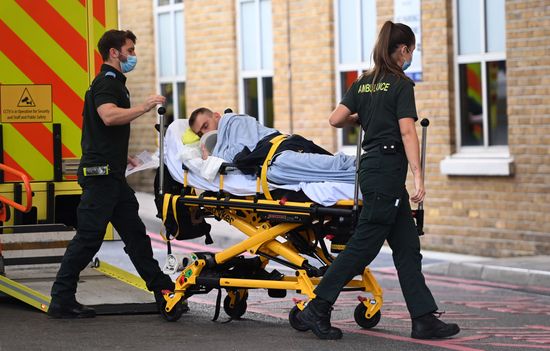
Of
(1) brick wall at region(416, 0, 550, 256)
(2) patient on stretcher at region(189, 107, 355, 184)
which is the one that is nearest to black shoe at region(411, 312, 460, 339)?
(2) patient on stretcher at region(189, 107, 355, 184)

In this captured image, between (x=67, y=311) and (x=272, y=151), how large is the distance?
5.74ft

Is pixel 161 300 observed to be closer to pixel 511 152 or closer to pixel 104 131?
pixel 104 131

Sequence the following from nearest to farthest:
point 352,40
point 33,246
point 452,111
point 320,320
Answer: point 320,320 → point 33,246 → point 452,111 → point 352,40

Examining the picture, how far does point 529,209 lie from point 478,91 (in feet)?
5.21

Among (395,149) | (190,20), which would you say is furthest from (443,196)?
(395,149)

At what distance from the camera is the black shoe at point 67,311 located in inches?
364

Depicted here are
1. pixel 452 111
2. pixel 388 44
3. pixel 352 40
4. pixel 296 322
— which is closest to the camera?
pixel 388 44

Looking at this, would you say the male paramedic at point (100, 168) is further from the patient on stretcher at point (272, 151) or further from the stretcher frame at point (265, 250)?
the patient on stretcher at point (272, 151)

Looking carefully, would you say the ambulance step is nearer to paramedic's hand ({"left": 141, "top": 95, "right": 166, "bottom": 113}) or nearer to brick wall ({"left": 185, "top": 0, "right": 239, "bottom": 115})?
paramedic's hand ({"left": 141, "top": 95, "right": 166, "bottom": 113})

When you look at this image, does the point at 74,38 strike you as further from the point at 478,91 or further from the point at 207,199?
the point at 478,91

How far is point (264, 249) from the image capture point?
29.5 feet

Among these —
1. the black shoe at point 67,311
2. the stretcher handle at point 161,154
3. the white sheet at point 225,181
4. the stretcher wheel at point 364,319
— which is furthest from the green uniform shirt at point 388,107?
the black shoe at point 67,311

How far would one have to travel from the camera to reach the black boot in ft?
27.5

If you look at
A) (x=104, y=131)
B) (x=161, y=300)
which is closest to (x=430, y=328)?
(x=161, y=300)
